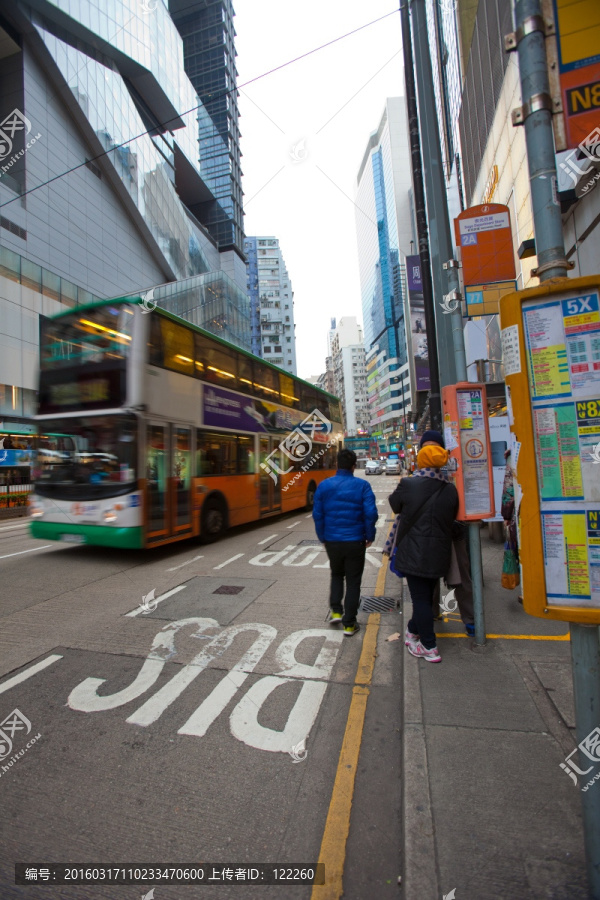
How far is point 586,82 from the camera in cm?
355

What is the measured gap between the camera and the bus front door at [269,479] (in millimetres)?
11328

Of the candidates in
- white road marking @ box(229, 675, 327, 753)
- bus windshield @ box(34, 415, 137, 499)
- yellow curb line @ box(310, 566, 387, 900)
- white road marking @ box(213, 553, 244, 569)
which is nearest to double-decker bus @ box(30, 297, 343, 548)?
bus windshield @ box(34, 415, 137, 499)

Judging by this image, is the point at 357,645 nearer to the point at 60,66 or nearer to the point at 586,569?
the point at 586,569

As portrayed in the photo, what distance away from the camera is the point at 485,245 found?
568 centimetres

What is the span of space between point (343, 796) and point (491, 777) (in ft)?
2.58

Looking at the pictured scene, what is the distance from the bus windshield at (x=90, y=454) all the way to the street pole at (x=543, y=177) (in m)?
6.46

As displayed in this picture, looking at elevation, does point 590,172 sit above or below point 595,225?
above

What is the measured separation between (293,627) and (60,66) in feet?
139

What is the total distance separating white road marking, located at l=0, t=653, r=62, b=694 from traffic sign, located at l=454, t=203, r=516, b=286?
604cm

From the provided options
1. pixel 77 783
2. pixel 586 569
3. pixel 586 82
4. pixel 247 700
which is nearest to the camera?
pixel 586 569

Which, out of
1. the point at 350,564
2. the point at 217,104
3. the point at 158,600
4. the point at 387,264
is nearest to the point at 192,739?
the point at 350,564

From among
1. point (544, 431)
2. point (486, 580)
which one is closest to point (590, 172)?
point (486, 580)

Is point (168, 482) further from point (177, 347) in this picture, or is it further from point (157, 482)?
point (177, 347)

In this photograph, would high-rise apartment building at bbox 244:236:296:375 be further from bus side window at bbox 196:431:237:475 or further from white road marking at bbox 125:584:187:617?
white road marking at bbox 125:584:187:617
